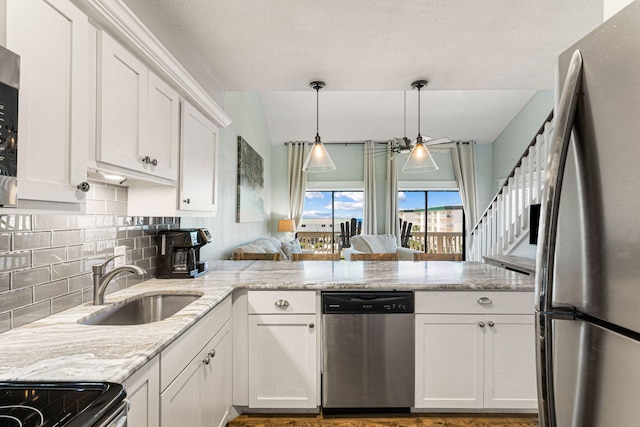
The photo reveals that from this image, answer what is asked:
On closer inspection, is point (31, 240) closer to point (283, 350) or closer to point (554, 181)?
point (283, 350)

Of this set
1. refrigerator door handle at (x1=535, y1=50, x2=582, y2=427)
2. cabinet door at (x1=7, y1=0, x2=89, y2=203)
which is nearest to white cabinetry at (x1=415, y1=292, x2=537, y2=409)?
refrigerator door handle at (x1=535, y1=50, x2=582, y2=427)

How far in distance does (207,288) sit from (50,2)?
142cm

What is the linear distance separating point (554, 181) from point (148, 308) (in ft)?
6.23

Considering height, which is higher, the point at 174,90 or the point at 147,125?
the point at 174,90

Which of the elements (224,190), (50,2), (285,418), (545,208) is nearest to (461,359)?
(285,418)

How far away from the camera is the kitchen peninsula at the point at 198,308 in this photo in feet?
3.10

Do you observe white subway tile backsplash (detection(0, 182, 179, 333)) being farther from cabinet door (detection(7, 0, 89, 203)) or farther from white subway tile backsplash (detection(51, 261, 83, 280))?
cabinet door (detection(7, 0, 89, 203))

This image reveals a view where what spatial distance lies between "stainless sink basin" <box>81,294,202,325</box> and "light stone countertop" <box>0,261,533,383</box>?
0.04 metres

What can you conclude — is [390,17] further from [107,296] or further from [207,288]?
[107,296]

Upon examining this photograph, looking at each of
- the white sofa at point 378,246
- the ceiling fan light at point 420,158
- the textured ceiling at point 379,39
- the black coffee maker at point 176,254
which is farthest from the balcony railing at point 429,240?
the black coffee maker at point 176,254

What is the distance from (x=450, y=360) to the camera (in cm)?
204

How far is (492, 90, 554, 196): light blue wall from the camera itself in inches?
219

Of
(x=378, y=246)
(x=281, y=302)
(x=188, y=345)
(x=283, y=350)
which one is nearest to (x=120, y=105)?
(x=188, y=345)

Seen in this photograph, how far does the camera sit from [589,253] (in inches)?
22.6
